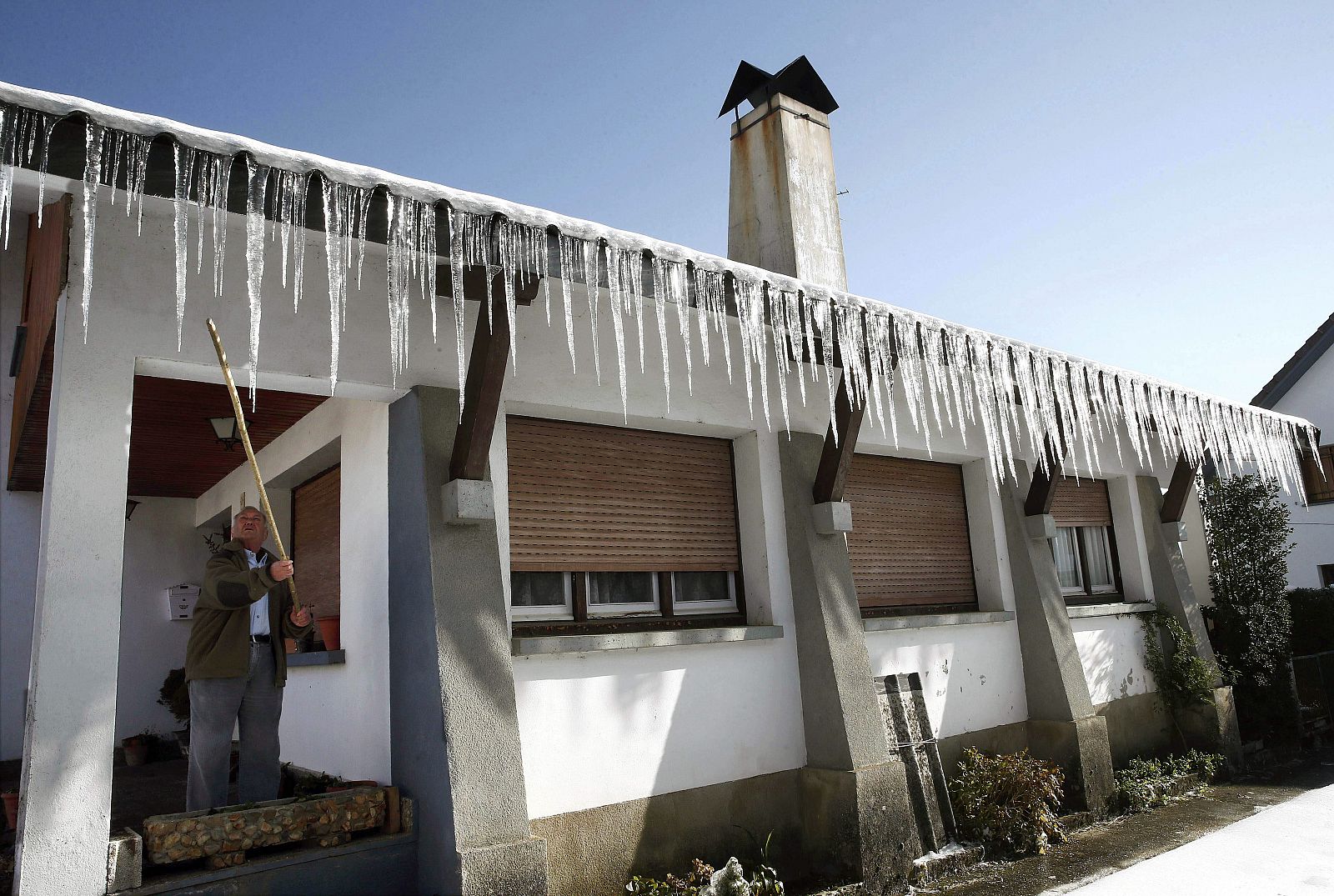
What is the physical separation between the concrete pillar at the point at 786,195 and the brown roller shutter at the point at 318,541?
4.45m

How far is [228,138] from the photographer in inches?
129

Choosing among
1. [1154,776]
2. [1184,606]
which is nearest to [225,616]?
[1154,776]

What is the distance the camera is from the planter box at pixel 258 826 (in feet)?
12.8

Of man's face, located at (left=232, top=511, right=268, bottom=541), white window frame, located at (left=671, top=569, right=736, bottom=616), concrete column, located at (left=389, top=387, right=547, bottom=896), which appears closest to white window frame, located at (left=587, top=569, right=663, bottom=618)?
white window frame, located at (left=671, top=569, right=736, bottom=616)

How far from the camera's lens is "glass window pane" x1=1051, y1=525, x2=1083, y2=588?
362 inches

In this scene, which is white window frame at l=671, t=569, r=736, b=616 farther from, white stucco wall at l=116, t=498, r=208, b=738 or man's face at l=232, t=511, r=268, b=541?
white stucco wall at l=116, t=498, r=208, b=738

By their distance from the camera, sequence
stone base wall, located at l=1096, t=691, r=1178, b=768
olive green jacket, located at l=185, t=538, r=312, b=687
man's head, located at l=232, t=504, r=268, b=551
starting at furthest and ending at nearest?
stone base wall, located at l=1096, t=691, r=1178, b=768 < man's head, located at l=232, t=504, r=268, b=551 < olive green jacket, located at l=185, t=538, r=312, b=687

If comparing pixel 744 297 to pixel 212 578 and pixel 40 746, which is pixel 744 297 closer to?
pixel 212 578

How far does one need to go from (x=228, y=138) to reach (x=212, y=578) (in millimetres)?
2399

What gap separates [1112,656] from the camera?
29.2 ft

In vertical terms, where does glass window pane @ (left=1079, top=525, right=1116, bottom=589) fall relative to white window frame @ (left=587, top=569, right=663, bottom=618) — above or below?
above

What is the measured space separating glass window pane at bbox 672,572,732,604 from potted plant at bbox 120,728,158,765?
5.88 meters

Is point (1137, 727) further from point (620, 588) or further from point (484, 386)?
point (484, 386)

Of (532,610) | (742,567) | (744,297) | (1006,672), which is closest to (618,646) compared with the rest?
(532,610)
